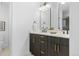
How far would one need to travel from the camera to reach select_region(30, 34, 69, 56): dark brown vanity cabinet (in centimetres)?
313

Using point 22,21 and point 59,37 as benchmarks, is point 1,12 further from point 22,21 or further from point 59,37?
point 59,37

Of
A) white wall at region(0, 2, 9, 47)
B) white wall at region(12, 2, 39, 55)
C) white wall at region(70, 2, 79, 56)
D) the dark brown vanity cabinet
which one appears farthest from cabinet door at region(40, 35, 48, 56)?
white wall at region(0, 2, 9, 47)

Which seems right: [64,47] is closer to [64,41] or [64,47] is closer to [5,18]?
[64,41]

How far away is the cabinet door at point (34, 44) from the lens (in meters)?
5.05

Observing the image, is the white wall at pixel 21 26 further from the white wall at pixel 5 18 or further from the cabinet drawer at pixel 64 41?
the white wall at pixel 5 18

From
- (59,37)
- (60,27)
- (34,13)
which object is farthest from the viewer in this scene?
(34,13)

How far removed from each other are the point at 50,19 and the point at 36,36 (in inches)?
43.1

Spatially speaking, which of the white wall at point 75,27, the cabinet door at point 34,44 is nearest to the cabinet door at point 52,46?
the cabinet door at point 34,44

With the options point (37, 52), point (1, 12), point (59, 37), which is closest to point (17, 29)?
point (37, 52)

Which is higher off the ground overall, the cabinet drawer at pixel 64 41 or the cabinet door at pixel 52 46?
the cabinet drawer at pixel 64 41

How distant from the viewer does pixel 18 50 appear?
5.45 metres

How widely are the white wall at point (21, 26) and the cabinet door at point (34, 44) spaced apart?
0.16 m

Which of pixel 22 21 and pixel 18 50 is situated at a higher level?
pixel 22 21

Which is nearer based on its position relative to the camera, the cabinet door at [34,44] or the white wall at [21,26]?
the cabinet door at [34,44]
